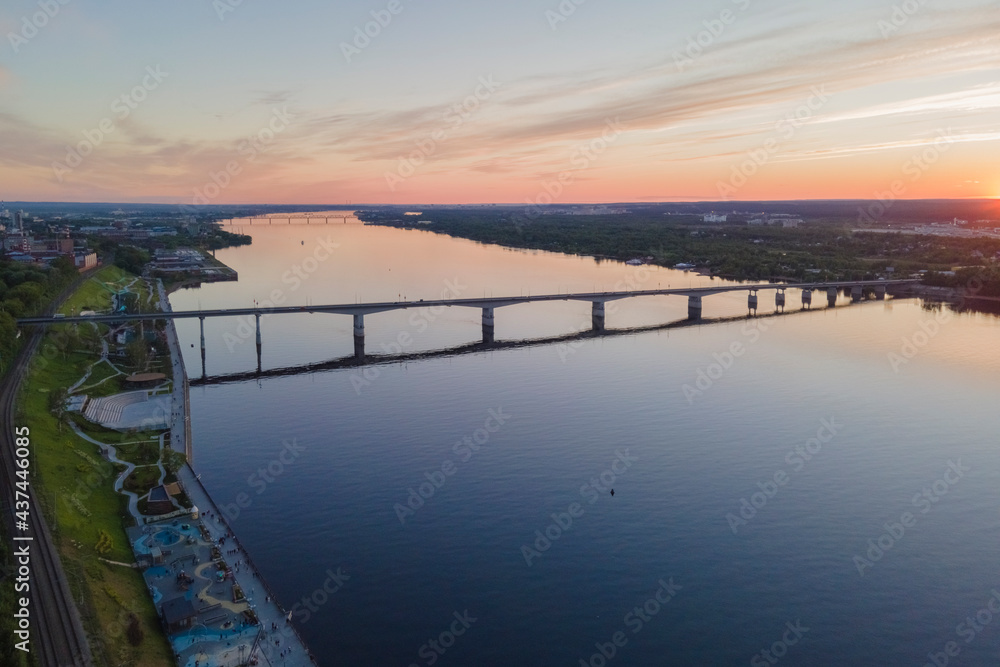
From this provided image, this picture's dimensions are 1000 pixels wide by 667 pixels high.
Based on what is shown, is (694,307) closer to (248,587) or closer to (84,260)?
(248,587)

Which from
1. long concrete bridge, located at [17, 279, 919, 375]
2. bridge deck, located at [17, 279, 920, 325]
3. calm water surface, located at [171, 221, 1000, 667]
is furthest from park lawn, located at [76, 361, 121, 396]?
long concrete bridge, located at [17, 279, 919, 375]

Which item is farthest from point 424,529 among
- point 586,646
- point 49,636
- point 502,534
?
point 49,636

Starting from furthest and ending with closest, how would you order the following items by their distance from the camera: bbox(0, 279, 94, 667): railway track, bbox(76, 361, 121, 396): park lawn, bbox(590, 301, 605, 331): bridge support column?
bbox(590, 301, 605, 331): bridge support column
bbox(76, 361, 121, 396): park lawn
bbox(0, 279, 94, 667): railway track

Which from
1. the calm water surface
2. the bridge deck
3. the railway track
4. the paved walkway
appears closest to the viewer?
the railway track

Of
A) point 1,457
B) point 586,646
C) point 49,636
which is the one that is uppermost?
point 1,457

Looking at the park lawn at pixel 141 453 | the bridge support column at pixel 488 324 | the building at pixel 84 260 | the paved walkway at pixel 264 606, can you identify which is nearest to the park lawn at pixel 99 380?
the park lawn at pixel 141 453

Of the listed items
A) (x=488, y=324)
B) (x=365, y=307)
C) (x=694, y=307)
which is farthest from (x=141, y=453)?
(x=694, y=307)

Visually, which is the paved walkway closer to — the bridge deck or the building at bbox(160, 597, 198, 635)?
the building at bbox(160, 597, 198, 635)

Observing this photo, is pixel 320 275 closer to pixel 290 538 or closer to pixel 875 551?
pixel 290 538
